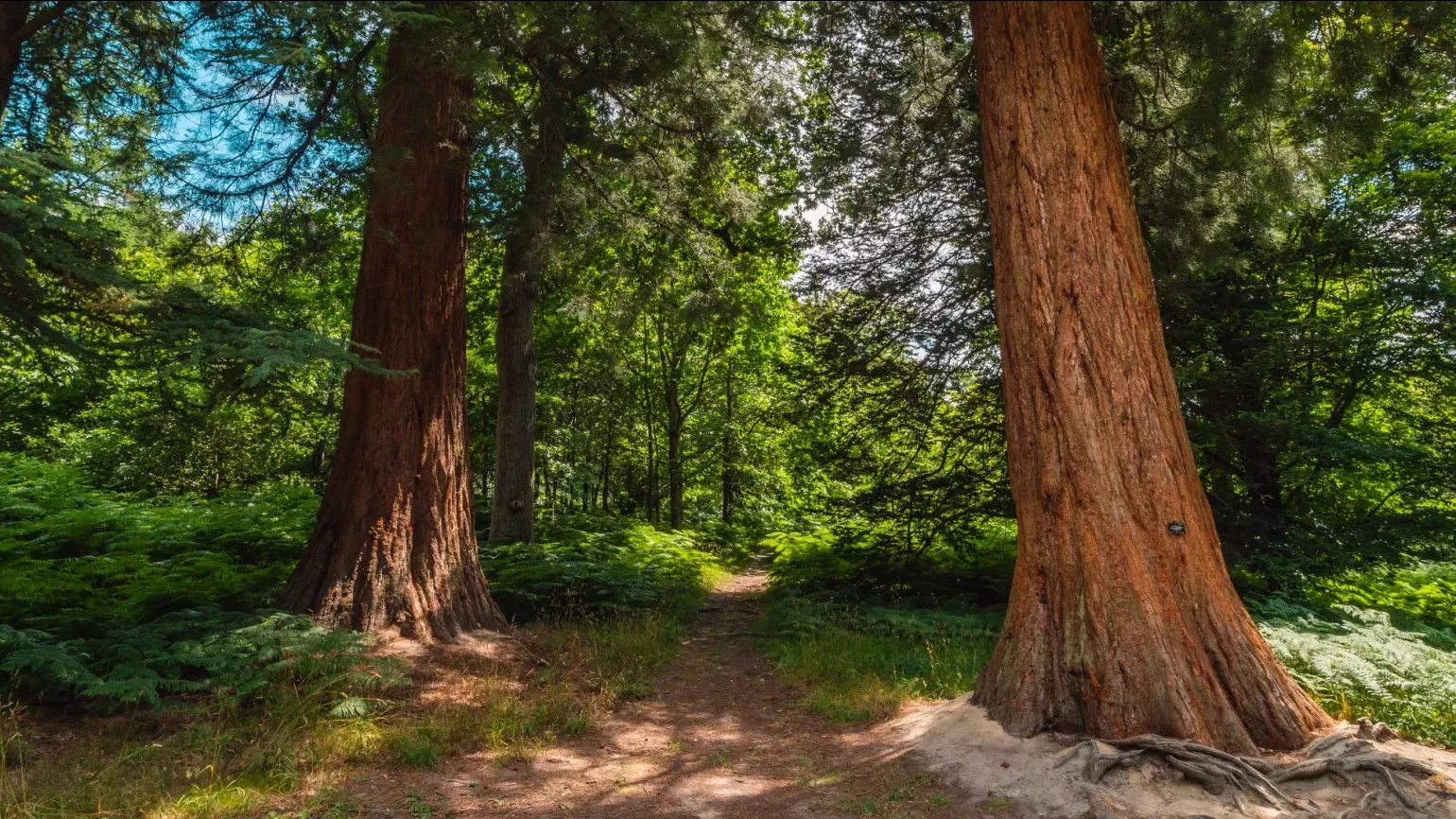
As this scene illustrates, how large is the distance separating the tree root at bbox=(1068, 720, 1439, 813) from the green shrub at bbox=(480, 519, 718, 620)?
5642 millimetres

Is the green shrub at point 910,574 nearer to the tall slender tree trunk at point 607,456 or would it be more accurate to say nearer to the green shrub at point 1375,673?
the green shrub at point 1375,673

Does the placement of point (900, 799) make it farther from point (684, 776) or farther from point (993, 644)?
point (993, 644)

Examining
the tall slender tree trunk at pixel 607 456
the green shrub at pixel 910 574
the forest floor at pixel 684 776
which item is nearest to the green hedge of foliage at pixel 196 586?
the forest floor at pixel 684 776

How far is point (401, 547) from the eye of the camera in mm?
6789

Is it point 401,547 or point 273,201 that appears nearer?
point 401,547

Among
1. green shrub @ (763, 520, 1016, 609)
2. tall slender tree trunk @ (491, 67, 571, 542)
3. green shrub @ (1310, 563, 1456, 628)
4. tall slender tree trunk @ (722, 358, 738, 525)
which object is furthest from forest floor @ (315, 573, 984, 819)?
tall slender tree trunk @ (722, 358, 738, 525)

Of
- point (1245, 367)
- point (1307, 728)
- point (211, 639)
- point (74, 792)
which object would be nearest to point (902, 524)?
point (1245, 367)

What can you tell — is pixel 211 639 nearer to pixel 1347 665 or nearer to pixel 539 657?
pixel 539 657

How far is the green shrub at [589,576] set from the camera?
869 centimetres

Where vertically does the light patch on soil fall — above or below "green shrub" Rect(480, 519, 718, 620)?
below

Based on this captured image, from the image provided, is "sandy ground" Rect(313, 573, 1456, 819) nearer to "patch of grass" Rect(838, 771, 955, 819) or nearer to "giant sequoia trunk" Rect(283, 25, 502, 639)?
"patch of grass" Rect(838, 771, 955, 819)

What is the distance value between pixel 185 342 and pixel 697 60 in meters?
4.60

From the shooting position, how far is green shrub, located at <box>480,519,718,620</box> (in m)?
8.69

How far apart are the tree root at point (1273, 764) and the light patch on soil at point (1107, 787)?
0.10 ft
